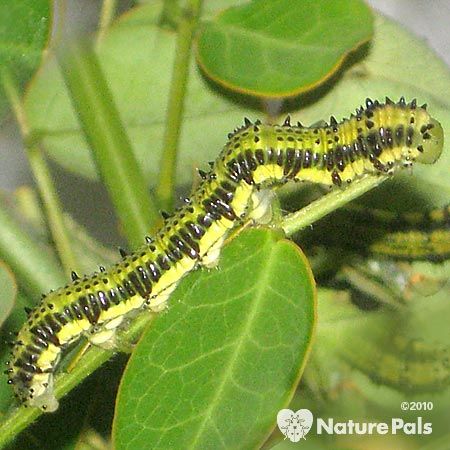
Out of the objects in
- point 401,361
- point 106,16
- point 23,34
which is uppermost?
point 23,34

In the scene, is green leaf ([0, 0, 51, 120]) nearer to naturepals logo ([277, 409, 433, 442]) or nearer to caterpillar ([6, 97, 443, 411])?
caterpillar ([6, 97, 443, 411])

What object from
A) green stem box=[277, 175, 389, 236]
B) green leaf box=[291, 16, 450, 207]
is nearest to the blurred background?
green leaf box=[291, 16, 450, 207]

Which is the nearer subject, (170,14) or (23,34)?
(23,34)

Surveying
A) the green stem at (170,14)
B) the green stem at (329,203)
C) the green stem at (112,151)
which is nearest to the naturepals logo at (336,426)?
the green stem at (112,151)

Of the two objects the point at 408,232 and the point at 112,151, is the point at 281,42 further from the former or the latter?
the point at 408,232

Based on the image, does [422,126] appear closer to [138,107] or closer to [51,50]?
[138,107]

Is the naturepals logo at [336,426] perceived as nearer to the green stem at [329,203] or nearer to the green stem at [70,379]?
the green stem at [70,379]

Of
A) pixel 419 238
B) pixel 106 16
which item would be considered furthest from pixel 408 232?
pixel 106 16
